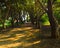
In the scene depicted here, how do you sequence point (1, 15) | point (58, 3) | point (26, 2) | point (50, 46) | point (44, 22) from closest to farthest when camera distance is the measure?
point (50, 46) < point (58, 3) < point (26, 2) < point (1, 15) < point (44, 22)

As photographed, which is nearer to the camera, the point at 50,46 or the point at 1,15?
the point at 50,46

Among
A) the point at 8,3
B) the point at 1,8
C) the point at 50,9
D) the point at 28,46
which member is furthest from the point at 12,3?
the point at 28,46

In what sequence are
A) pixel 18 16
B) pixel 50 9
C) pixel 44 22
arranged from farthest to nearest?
1. pixel 18 16
2. pixel 44 22
3. pixel 50 9

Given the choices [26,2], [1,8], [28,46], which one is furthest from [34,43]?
[1,8]

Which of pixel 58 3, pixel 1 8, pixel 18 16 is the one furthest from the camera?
pixel 18 16

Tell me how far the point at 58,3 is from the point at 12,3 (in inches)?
232

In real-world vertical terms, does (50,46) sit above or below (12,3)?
below

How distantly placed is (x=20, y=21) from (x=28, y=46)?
20.3m

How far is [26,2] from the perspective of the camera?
2139cm

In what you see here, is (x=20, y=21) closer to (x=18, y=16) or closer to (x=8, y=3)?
(x=18, y=16)

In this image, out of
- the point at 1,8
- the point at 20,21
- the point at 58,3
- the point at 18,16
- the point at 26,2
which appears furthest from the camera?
the point at 20,21

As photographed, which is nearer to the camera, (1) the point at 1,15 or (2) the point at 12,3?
(2) the point at 12,3

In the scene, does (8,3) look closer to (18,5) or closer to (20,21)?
(18,5)

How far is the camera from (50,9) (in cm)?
1520
